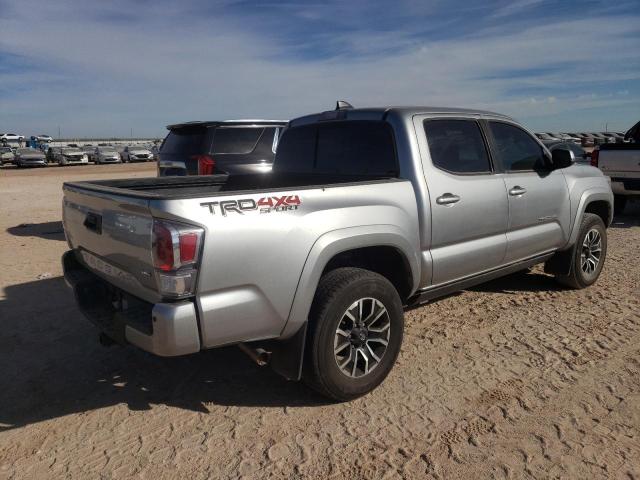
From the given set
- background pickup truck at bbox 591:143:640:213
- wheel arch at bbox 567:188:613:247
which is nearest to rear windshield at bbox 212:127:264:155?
wheel arch at bbox 567:188:613:247

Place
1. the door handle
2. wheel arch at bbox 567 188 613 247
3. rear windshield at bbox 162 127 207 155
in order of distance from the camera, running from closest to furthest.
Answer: the door handle
wheel arch at bbox 567 188 613 247
rear windshield at bbox 162 127 207 155

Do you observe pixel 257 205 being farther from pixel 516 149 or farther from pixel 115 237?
pixel 516 149

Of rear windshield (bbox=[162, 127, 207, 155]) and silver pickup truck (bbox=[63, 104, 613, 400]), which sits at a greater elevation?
rear windshield (bbox=[162, 127, 207, 155])

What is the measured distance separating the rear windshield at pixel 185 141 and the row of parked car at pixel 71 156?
31.6 metres

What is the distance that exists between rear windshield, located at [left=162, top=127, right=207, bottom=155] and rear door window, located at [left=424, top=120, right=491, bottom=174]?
4352 mm

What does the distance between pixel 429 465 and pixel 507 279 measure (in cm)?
380

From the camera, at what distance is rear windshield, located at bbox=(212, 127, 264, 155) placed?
768 centimetres

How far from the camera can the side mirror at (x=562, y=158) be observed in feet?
16.4

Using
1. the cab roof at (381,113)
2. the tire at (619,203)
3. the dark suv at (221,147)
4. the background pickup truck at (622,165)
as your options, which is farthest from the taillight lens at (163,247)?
the tire at (619,203)

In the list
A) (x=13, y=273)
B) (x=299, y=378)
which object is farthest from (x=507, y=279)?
(x=13, y=273)

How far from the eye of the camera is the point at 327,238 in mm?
3170

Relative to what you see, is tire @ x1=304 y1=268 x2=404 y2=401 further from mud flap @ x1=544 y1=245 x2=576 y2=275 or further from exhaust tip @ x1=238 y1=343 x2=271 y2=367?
mud flap @ x1=544 y1=245 x2=576 y2=275

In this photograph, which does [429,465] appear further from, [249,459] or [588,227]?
[588,227]

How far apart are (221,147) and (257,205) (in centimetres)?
505
